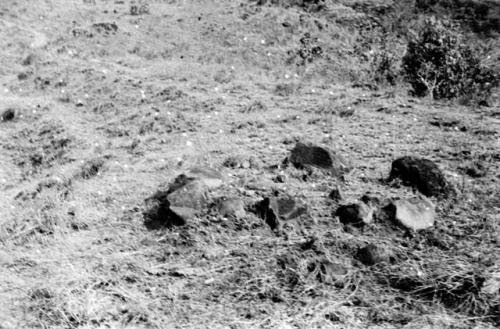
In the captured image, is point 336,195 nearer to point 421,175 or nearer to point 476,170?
point 421,175

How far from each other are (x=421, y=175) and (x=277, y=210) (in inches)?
54.6

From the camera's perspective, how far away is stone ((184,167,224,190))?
16.4 feet

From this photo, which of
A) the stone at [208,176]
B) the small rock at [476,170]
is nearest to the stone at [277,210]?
the stone at [208,176]

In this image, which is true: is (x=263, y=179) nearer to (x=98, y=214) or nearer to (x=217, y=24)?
(x=98, y=214)

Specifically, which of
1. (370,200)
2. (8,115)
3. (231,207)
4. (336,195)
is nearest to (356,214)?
(370,200)

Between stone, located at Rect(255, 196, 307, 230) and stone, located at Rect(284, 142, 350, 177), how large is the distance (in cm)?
82

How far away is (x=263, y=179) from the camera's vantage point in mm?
5102

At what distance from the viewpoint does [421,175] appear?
4668 millimetres

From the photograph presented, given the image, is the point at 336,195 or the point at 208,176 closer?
the point at 336,195

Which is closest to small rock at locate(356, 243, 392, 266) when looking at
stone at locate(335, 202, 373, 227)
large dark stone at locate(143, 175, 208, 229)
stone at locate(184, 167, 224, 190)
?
stone at locate(335, 202, 373, 227)

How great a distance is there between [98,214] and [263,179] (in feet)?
5.39

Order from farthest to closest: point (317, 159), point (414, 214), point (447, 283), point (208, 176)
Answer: point (317, 159)
point (208, 176)
point (414, 214)
point (447, 283)

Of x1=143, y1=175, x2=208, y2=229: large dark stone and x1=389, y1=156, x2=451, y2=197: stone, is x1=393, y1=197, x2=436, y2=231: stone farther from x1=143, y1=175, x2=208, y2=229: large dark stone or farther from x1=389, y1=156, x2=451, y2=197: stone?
x1=143, y1=175, x2=208, y2=229: large dark stone

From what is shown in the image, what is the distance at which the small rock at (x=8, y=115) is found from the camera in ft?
27.9
